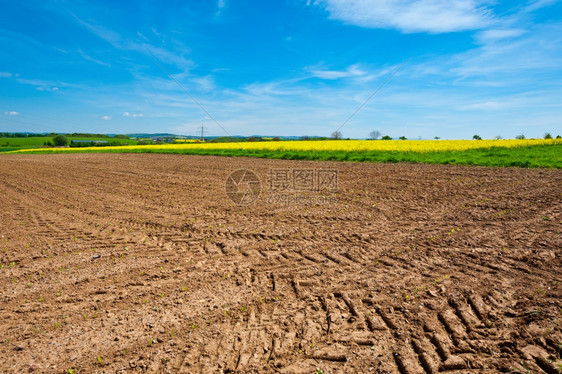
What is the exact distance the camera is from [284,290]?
434cm

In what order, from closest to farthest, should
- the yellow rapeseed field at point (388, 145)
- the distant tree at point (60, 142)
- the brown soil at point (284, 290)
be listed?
the brown soil at point (284, 290) < the yellow rapeseed field at point (388, 145) < the distant tree at point (60, 142)

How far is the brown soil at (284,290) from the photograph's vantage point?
121 inches

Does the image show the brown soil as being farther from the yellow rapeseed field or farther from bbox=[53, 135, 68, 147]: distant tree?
bbox=[53, 135, 68, 147]: distant tree

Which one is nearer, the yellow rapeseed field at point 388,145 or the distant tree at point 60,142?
the yellow rapeseed field at point 388,145

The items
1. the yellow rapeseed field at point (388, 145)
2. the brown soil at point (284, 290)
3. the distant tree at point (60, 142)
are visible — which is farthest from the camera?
the distant tree at point (60, 142)

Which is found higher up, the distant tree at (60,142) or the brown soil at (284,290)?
the distant tree at (60,142)

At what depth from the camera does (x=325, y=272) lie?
190 inches

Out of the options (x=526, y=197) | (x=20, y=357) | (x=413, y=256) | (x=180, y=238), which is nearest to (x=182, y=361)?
(x=20, y=357)

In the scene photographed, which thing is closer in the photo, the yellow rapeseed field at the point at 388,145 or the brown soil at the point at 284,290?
the brown soil at the point at 284,290

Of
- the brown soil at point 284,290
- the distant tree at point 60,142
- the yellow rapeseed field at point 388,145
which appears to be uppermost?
the distant tree at point 60,142

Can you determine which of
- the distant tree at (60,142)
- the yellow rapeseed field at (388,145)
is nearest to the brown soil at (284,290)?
the yellow rapeseed field at (388,145)

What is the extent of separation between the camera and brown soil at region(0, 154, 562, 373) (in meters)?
3.07

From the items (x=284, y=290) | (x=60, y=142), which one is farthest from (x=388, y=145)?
(x=60, y=142)

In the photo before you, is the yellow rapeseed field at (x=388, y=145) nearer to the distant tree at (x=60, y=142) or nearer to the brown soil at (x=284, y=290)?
the brown soil at (x=284, y=290)
